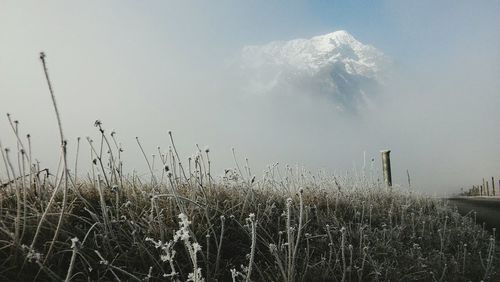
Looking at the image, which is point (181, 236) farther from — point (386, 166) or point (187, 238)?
point (386, 166)

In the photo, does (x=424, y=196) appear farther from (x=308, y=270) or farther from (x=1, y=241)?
(x=1, y=241)

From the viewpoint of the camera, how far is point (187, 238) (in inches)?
103

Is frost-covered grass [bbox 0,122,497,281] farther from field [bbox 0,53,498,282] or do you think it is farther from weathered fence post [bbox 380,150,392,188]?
weathered fence post [bbox 380,150,392,188]

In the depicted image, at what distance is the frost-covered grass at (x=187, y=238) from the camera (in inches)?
145

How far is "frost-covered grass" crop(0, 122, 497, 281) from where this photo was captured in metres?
3.68

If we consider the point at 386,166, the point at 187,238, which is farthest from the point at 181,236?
the point at 386,166

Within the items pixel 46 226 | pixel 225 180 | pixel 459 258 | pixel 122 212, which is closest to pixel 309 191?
pixel 225 180

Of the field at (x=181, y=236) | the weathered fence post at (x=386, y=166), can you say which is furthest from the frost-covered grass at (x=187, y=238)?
the weathered fence post at (x=386, y=166)

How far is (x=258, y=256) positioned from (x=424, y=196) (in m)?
8.94

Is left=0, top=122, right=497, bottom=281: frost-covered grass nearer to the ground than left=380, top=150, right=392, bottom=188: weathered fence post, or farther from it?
nearer to the ground

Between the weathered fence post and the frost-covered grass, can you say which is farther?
the weathered fence post

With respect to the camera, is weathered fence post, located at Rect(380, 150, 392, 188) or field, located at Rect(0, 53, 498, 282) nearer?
field, located at Rect(0, 53, 498, 282)

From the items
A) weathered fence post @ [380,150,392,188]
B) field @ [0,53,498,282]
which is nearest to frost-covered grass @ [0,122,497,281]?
field @ [0,53,498,282]

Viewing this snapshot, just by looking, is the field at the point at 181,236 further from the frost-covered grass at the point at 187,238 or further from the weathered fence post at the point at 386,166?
the weathered fence post at the point at 386,166
